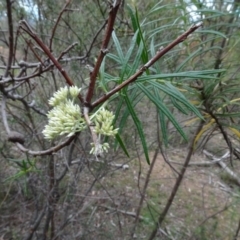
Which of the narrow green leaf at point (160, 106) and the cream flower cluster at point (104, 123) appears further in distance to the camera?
the narrow green leaf at point (160, 106)

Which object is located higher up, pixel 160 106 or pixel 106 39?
pixel 106 39

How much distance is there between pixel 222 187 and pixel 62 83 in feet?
7.88

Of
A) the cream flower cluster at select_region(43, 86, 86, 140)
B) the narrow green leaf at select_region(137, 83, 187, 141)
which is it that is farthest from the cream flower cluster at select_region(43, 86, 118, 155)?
the narrow green leaf at select_region(137, 83, 187, 141)

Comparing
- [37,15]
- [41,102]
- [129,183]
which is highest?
[37,15]

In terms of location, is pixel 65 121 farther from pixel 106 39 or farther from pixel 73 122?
pixel 106 39

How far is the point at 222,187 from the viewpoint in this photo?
377 centimetres

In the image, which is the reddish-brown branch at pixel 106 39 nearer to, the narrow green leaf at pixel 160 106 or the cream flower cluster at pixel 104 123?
the cream flower cluster at pixel 104 123

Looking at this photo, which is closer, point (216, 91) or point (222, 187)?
point (216, 91)

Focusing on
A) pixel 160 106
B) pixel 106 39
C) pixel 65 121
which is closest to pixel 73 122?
pixel 65 121

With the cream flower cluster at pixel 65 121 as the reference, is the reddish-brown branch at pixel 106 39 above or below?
above

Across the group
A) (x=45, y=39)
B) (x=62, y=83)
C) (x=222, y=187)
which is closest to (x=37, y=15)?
(x=45, y=39)

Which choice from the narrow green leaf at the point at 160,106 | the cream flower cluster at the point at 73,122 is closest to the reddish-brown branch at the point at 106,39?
the cream flower cluster at the point at 73,122

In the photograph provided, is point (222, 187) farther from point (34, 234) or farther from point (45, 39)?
point (45, 39)

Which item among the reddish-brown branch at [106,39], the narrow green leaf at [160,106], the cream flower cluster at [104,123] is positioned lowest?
the narrow green leaf at [160,106]
